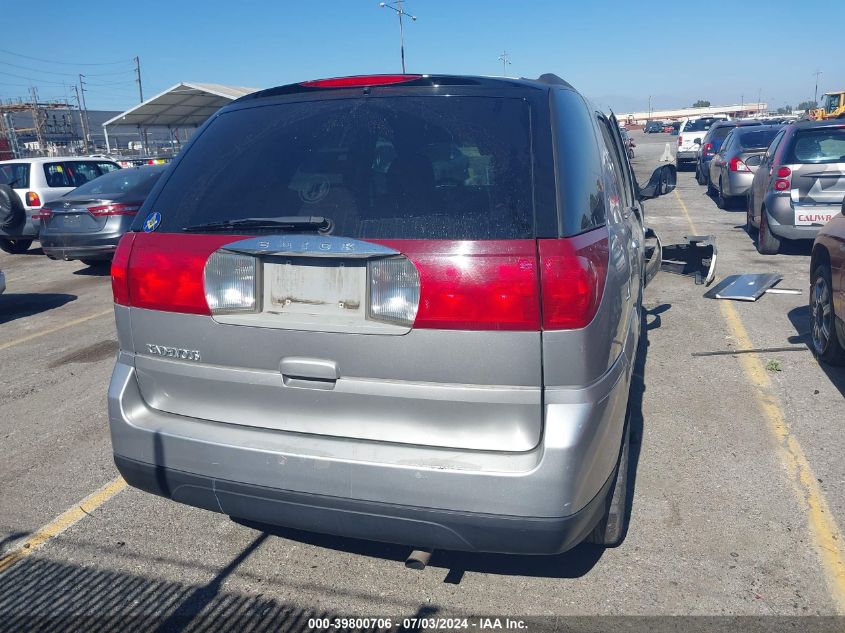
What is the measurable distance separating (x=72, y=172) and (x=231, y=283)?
13688 mm

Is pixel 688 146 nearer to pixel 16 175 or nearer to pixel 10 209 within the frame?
pixel 16 175

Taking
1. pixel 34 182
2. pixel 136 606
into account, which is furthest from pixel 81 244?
pixel 136 606

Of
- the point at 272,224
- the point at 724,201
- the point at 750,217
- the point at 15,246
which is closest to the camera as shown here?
the point at 272,224

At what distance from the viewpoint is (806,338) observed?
6.04 meters

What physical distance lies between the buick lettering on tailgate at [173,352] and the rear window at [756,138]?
48.7 feet

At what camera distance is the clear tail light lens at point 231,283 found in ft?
8.19

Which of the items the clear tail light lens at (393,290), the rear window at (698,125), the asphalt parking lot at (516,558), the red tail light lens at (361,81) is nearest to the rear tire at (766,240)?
the asphalt parking lot at (516,558)

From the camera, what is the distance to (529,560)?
10.1 feet

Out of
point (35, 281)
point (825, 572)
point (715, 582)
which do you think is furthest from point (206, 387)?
point (35, 281)

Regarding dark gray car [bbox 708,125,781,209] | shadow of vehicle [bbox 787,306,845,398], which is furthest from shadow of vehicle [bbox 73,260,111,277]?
dark gray car [bbox 708,125,781,209]

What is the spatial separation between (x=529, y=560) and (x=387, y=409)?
1.15 m

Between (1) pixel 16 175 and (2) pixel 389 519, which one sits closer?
(2) pixel 389 519

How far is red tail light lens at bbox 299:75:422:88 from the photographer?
2.75 meters

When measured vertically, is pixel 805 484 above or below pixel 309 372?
below
